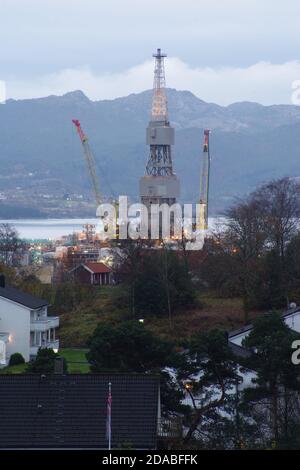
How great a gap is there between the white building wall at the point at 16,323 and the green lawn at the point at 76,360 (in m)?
1.13

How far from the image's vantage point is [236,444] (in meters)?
18.4

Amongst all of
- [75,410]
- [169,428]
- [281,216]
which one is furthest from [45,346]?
[75,410]

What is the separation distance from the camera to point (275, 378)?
2020 cm

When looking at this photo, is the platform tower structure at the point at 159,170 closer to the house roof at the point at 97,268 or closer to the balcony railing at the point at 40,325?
the house roof at the point at 97,268

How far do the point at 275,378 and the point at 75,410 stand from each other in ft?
13.8

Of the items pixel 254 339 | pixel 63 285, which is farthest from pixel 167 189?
pixel 254 339

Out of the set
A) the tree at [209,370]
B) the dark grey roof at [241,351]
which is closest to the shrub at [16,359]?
the dark grey roof at [241,351]

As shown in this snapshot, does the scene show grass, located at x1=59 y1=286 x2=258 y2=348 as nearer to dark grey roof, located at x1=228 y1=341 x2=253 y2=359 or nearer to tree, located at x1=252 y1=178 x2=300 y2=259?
tree, located at x1=252 y1=178 x2=300 y2=259

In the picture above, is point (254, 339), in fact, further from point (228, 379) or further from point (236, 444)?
point (236, 444)

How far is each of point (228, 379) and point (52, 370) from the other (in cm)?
325

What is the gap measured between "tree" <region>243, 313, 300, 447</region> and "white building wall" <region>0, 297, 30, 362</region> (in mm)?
12172

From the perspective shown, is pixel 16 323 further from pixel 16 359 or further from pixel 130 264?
pixel 130 264
